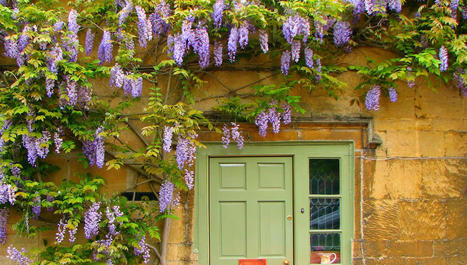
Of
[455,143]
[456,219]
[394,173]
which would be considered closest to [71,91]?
[394,173]

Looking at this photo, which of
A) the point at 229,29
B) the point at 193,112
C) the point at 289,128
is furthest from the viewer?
the point at 289,128

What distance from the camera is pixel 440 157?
14.8 ft

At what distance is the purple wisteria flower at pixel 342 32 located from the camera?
4.25m

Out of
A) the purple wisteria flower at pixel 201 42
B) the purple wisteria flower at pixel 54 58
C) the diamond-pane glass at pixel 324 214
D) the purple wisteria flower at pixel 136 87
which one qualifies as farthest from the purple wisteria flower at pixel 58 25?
the diamond-pane glass at pixel 324 214

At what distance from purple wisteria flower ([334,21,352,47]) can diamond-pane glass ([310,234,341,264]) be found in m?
1.95

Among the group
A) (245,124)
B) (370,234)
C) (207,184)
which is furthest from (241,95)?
(370,234)

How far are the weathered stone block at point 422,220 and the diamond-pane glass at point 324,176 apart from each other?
27.8 inches

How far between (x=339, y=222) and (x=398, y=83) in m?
1.54

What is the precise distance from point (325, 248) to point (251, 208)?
0.86 metres

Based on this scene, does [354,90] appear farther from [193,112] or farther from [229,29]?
[193,112]

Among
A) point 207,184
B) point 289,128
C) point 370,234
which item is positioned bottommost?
point 370,234

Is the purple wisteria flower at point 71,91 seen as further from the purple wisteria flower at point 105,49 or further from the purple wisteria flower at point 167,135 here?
the purple wisteria flower at point 167,135

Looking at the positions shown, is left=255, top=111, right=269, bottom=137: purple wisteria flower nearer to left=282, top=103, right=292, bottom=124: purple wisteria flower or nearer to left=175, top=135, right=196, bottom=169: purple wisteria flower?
left=282, top=103, right=292, bottom=124: purple wisteria flower

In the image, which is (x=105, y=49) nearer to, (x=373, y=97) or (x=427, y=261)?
(x=373, y=97)
